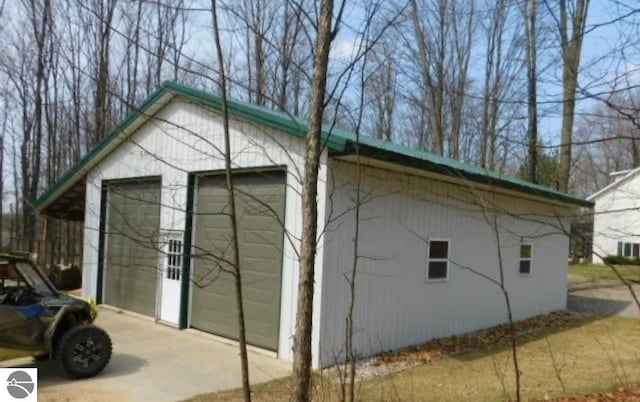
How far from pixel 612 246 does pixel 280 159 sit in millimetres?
30575

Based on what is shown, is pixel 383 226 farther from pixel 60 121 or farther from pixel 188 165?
pixel 60 121

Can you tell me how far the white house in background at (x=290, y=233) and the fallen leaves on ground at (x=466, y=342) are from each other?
0.22m

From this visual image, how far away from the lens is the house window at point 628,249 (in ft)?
105

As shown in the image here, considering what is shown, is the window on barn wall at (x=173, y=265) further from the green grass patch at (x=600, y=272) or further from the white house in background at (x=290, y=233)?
the green grass patch at (x=600, y=272)

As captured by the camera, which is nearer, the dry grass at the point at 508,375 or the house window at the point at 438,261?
the dry grass at the point at 508,375

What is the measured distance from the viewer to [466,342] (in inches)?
424

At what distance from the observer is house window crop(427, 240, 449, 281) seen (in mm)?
10719

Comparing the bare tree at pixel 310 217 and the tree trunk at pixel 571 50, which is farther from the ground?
the tree trunk at pixel 571 50

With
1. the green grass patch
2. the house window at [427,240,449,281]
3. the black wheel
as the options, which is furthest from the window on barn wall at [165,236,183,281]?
the green grass patch

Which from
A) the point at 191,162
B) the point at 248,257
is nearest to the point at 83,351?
the point at 248,257

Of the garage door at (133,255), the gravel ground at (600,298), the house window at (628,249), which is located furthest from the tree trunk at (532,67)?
the house window at (628,249)

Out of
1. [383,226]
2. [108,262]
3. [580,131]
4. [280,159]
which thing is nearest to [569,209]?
[383,226]

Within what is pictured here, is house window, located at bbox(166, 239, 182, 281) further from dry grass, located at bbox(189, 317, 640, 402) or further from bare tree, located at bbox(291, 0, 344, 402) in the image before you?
bare tree, located at bbox(291, 0, 344, 402)

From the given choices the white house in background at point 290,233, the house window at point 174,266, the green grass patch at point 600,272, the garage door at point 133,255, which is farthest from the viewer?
the green grass patch at point 600,272
